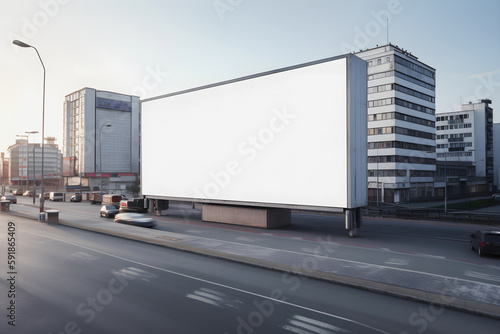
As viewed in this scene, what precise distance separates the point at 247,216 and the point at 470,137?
95.0 metres

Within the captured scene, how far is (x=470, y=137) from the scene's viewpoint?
97.0 m

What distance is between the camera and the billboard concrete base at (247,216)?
26391 mm

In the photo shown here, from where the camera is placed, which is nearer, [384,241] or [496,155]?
[384,241]

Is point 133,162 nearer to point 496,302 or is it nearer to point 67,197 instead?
point 67,197

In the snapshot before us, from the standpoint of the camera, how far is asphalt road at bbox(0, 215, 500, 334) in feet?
27.8

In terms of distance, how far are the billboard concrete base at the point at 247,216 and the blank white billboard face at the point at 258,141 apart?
142cm

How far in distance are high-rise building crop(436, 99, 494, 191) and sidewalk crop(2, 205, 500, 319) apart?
9563 cm

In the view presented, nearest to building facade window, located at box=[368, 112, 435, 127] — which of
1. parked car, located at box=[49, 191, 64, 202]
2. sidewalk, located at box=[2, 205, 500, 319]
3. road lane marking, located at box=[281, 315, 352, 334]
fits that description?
sidewalk, located at box=[2, 205, 500, 319]

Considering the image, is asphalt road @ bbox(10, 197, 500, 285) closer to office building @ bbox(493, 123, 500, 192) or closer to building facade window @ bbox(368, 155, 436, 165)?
building facade window @ bbox(368, 155, 436, 165)

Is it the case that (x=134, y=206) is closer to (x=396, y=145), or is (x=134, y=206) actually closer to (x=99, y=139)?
(x=396, y=145)

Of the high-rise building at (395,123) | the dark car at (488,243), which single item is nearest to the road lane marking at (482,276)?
the dark car at (488,243)

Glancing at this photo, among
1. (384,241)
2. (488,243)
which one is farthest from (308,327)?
(384,241)

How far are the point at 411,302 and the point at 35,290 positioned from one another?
12.0m

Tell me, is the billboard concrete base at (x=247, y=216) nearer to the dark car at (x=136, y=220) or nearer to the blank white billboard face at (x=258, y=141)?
the blank white billboard face at (x=258, y=141)
